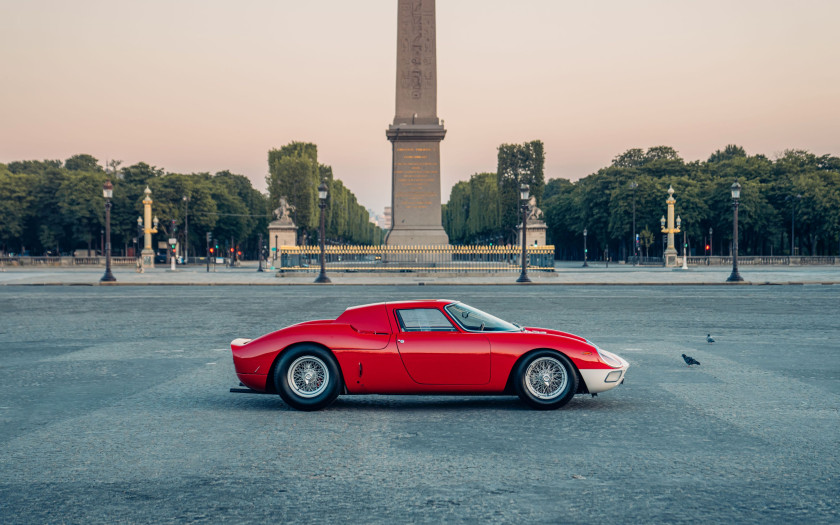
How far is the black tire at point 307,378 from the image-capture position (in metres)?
7.70

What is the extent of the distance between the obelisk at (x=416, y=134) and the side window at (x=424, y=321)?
3595 centimetres

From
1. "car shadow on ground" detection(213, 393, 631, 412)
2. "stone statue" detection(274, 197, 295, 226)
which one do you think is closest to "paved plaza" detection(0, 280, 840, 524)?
"car shadow on ground" detection(213, 393, 631, 412)

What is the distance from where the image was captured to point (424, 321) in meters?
7.88

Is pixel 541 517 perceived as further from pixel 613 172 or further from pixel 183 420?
pixel 613 172

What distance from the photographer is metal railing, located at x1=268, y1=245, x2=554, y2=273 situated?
44.8m

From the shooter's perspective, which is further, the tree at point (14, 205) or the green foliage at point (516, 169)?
the green foliage at point (516, 169)

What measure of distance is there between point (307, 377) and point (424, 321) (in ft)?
4.22

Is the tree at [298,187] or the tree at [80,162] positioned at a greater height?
the tree at [80,162]

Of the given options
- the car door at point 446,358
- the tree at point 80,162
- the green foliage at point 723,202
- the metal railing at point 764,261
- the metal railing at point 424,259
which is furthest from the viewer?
the tree at point 80,162

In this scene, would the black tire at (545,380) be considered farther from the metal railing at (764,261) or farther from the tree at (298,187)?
the tree at (298,187)

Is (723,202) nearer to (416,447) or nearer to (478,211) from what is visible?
(478,211)

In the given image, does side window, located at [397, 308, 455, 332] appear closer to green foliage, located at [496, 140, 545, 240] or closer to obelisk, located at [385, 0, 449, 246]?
obelisk, located at [385, 0, 449, 246]

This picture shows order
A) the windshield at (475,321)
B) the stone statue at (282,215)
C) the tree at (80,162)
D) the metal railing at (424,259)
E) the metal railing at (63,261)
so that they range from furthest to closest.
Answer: the tree at (80,162) < the metal railing at (63,261) < the stone statue at (282,215) < the metal railing at (424,259) < the windshield at (475,321)

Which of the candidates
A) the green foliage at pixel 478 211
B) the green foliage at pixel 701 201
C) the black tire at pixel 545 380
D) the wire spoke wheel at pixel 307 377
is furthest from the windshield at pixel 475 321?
the green foliage at pixel 478 211
